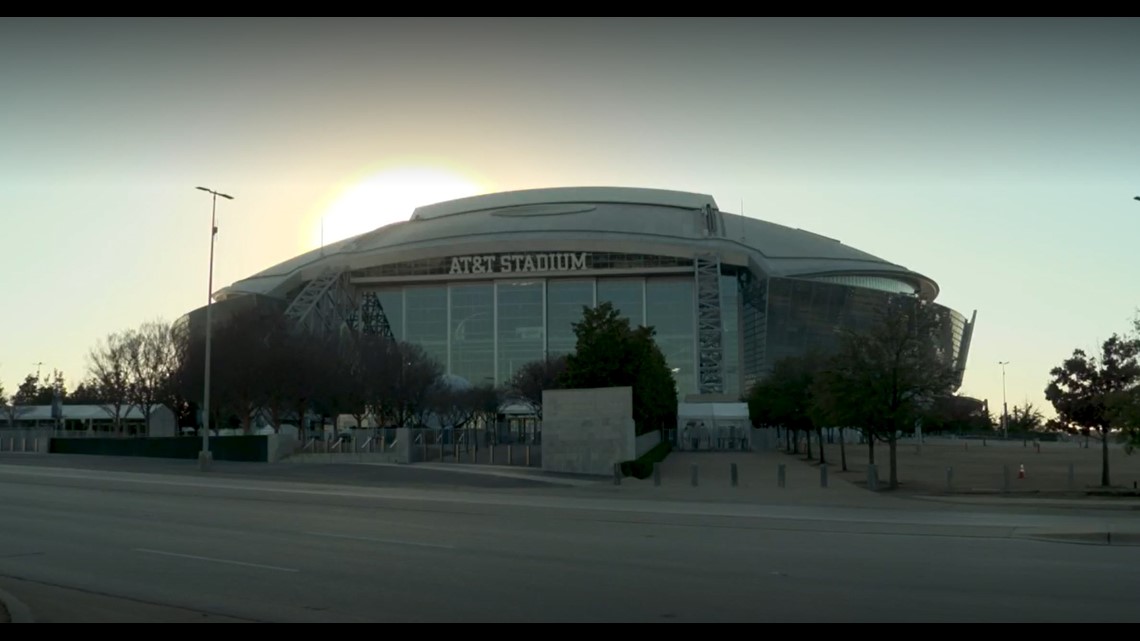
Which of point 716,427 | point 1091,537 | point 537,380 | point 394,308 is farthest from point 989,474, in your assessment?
point 394,308

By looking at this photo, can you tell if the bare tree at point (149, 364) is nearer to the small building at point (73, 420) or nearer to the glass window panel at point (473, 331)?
the small building at point (73, 420)

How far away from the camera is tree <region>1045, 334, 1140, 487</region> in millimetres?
39188

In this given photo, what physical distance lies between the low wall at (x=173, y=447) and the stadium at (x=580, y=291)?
135ft

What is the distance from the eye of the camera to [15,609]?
11.8 meters

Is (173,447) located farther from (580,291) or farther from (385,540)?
(580,291)

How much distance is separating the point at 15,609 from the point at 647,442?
171 feet

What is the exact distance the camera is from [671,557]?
17266 millimetres

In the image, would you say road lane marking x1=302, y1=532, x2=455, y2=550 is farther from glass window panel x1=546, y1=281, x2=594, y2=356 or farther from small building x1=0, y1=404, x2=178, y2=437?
glass window panel x1=546, y1=281, x2=594, y2=356

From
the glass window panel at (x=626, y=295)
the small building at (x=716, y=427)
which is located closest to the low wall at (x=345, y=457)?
the small building at (x=716, y=427)

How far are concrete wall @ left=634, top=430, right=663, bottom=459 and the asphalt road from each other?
2616 centimetres

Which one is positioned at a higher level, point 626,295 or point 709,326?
point 626,295

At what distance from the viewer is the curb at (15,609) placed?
11.3 m
